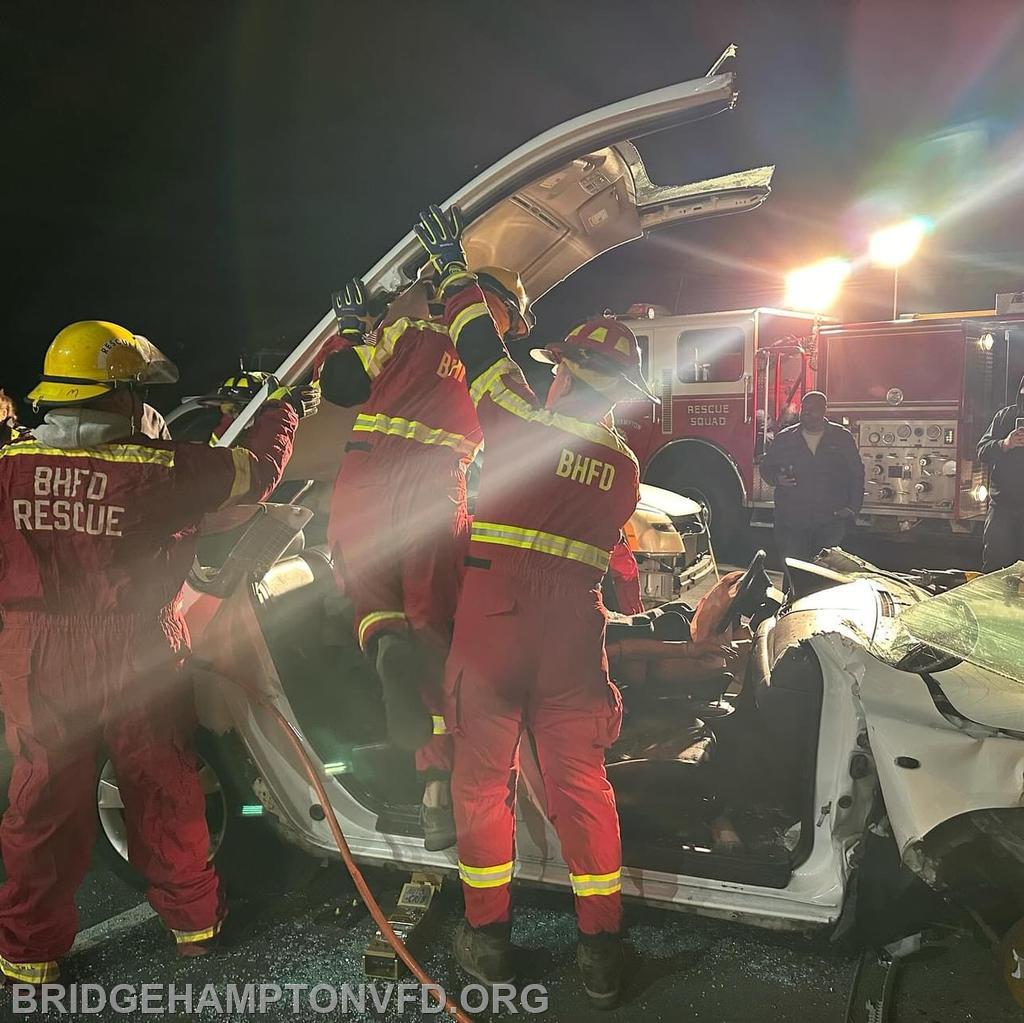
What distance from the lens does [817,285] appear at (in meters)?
10.2

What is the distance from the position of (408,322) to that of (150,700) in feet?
5.02

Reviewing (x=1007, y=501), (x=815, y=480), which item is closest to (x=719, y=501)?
(x=815, y=480)

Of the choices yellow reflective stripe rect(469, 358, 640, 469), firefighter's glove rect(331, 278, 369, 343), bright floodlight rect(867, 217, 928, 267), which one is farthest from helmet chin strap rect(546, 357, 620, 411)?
bright floodlight rect(867, 217, 928, 267)

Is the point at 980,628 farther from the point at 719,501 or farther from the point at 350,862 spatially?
the point at 719,501

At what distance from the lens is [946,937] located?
8.54 feet

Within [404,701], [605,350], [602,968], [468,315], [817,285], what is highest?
[817,285]

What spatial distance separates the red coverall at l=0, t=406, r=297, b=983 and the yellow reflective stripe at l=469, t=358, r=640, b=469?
0.87m

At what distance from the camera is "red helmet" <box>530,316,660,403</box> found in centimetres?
259

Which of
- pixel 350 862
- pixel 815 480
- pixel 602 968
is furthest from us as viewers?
pixel 815 480

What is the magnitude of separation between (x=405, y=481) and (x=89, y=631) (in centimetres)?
110

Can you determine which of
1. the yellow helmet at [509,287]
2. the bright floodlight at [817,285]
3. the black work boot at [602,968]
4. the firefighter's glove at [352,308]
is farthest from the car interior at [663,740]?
the bright floodlight at [817,285]

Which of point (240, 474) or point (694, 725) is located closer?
point (240, 474)

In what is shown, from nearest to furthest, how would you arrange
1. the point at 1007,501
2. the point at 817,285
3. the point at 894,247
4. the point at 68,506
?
the point at 68,506 → the point at 1007,501 → the point at 817,285 → the point at 894,247

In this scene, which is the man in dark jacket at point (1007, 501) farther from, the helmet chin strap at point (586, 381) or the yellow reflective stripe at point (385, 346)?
the yellow reflective stripe at point (385, 346)
